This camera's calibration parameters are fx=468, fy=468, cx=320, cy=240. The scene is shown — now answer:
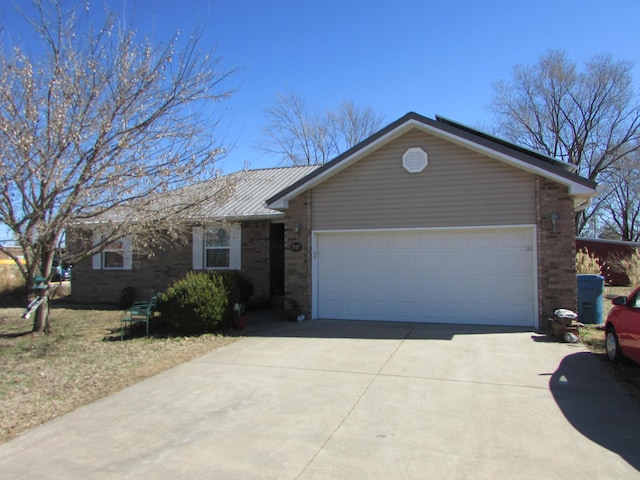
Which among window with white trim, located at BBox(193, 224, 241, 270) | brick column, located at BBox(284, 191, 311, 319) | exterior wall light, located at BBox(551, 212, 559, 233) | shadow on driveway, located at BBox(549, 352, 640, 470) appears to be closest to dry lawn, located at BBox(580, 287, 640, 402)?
shadow on driveway, located at BBox(549, 352, 640, 470)

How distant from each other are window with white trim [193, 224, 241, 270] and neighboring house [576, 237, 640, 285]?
1801 cm

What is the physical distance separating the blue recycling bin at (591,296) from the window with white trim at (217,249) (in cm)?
946

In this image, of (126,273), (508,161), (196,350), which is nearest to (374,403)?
(196,350)

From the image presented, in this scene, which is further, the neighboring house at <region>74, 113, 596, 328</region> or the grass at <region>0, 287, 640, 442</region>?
the neighboring house at <region>74, 113, 596, 328</region>

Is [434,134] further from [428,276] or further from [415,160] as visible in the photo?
[428,276]

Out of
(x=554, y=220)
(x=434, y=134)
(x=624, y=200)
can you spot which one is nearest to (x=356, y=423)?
(x=554, y=220)

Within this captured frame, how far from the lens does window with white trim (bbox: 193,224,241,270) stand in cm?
1477

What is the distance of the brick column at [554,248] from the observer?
9.77 metres

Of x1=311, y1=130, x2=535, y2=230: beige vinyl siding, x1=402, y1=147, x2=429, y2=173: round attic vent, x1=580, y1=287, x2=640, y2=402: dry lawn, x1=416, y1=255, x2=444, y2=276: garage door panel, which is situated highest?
x1=402, y1=147, x2=429, y2=173: round attic vent

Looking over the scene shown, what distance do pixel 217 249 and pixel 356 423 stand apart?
11030mm

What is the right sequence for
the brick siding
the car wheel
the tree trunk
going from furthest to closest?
the brick siding < the tree trunk < the car wheel

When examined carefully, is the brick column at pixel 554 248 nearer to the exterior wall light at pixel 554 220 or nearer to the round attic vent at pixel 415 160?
the exterior wall light at pixel 554 220

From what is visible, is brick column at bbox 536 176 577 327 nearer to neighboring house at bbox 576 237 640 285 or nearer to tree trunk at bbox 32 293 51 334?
tree trunk at bbox 32 293 51 334

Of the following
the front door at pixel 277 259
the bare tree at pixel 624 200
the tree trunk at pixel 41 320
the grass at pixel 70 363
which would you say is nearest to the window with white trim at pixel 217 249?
the front door at pixel 277 259
